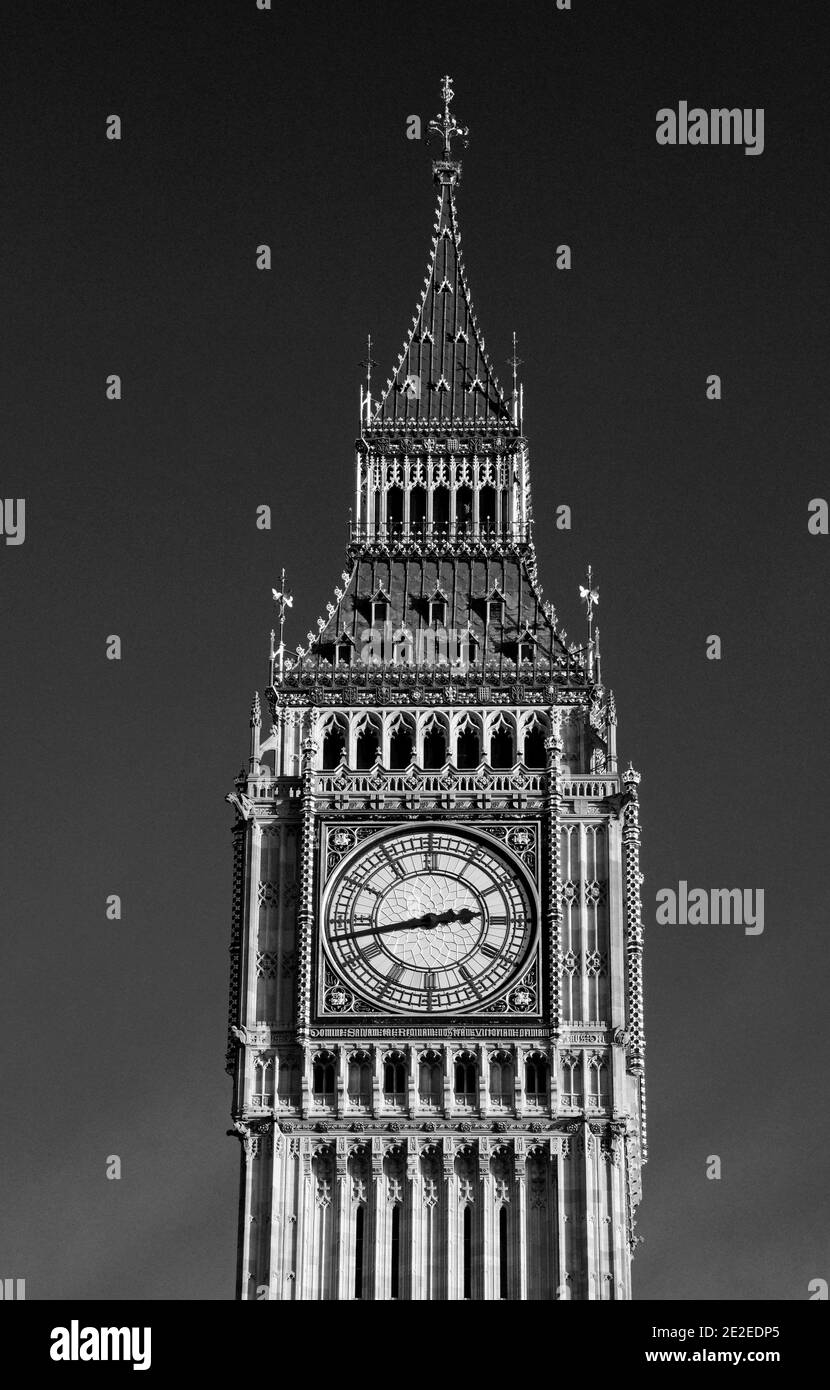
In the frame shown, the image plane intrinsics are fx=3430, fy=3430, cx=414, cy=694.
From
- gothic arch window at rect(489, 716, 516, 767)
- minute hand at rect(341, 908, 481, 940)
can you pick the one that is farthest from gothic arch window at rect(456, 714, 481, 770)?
minute hand at rect(341, 908, 481, 940)

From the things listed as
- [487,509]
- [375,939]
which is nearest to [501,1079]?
[375,939]

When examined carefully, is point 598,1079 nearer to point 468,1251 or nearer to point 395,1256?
point 468,1251

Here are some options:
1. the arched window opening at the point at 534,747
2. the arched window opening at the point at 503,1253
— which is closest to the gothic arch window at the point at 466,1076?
the arched window opening at the point at 503,1253

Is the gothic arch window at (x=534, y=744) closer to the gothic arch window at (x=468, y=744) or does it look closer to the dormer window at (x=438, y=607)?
the gothic arch window at (x=468, y=744)
